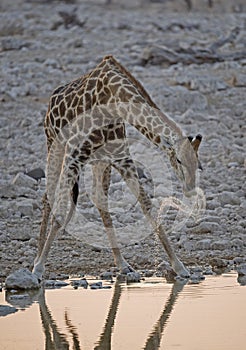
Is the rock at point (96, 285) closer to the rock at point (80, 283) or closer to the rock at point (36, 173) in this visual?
the rock at point (80, 283)

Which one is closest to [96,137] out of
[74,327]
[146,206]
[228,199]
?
[146,206]

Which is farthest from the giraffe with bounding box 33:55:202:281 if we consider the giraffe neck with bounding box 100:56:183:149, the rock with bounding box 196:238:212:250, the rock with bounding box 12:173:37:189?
the rock with bounding box 12:173:37:189

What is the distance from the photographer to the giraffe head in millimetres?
5988

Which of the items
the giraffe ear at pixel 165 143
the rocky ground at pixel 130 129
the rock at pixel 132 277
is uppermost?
the giraffe ear at pixel 165 143

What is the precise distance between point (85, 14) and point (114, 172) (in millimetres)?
17225

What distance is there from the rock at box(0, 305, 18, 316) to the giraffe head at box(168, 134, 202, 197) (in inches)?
58.7

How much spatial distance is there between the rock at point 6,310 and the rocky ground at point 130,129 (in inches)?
48.4

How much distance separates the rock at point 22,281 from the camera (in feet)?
18.9

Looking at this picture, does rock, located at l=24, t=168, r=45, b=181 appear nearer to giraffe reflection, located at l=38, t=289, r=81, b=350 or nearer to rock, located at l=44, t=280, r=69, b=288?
rock, located at l=44, t=280, r=69, b=288

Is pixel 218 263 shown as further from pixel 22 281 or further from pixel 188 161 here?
pixel 22 281

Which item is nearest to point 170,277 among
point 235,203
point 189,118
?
point 235,203

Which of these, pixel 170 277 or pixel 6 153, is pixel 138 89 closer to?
pixel 170 277

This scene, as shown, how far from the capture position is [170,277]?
6262 millimetres

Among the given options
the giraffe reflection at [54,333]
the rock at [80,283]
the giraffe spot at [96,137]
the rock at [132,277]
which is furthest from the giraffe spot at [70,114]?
the giraffe reflection at [54,333]
